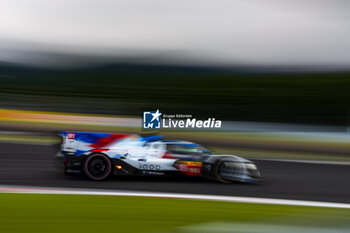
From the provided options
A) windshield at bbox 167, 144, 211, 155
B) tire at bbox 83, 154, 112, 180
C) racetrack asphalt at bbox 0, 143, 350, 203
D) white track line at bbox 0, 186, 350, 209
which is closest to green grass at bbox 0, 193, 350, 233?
white track line at bbox 0, 186, 350, 209

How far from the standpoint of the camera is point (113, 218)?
15.1 feet

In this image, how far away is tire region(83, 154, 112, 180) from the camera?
712cm

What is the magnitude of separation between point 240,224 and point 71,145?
3837mm

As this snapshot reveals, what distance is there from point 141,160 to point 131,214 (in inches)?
92.1

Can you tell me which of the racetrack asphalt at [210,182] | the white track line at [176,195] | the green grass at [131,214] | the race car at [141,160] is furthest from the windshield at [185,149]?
the green grass at [131,214]

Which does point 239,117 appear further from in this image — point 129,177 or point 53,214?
point 53,214

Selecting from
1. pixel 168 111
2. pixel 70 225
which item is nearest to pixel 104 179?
pixel 70 225

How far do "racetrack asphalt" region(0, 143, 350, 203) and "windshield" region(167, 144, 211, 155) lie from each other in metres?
0.57

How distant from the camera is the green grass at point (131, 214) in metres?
4.26

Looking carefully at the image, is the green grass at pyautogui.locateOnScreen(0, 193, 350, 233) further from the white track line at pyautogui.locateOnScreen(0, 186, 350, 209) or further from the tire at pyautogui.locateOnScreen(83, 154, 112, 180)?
the tire at pyautogui.locateOnScreen(83, 154, 112, 180)

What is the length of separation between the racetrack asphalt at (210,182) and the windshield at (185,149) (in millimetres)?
568

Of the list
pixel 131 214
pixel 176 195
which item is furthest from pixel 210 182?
pixel 131 214

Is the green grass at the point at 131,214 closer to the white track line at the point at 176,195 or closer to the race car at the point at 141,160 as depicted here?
the white track line at the point at 176,195

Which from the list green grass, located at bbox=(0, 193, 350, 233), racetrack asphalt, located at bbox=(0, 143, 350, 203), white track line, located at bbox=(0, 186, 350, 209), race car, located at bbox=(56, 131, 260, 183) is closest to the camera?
green grass, located at bbox=(0, 193, 350, 233)
